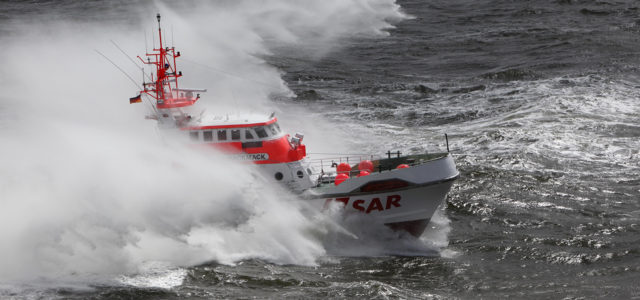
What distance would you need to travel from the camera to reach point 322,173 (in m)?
21.0

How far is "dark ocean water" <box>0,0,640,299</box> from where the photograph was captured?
17.2 metres

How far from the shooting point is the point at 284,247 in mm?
19062

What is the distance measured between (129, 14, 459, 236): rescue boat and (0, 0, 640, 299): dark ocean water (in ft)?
4.63

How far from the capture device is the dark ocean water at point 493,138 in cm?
1725

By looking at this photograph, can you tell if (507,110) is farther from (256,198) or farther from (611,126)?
(256,198)

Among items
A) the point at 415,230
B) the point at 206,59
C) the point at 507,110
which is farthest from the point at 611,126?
the point at 206,59

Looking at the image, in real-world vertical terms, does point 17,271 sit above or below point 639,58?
below

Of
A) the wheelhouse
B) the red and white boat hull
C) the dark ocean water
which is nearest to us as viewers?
the dark ocean water

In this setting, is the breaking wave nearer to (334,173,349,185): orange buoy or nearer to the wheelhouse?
the wheelhouse

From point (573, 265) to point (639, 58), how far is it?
92.6ft

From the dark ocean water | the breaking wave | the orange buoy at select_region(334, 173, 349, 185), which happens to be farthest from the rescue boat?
the dark ocean water

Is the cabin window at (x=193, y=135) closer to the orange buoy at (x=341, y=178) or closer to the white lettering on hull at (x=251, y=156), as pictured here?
the white lettering on hull at (x=251, y=156)

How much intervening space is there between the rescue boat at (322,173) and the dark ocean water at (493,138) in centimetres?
141

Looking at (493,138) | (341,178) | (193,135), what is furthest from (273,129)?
(493,138)
